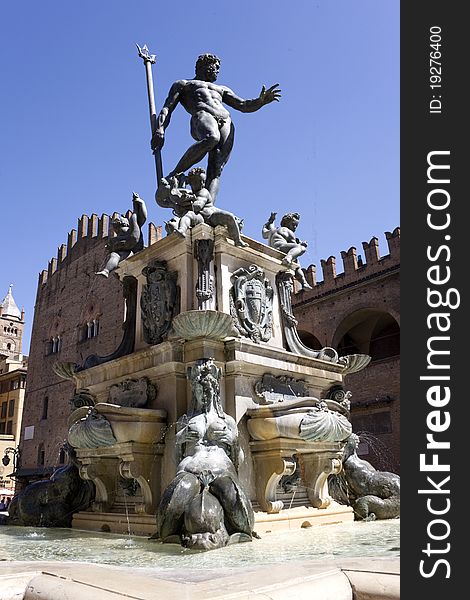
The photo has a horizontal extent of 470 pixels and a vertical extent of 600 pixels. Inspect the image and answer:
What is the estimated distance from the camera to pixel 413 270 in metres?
2.64

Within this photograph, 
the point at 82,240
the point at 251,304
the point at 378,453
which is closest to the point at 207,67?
the point at 251,304

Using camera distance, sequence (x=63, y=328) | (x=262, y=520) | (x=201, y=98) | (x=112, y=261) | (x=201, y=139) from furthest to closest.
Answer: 1. (x=63, y=328)
2. (x=201, y=98)
3. (x=201, y=139)
4. (x=112, y=261)
5. (x=262, y=520)

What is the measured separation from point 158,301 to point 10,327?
8460cm

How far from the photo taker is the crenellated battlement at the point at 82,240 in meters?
41.9

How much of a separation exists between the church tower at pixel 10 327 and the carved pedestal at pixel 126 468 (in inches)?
3223

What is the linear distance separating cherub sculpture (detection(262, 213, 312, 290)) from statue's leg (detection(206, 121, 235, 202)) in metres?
0.90

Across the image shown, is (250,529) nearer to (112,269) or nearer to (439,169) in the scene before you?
(439,169)

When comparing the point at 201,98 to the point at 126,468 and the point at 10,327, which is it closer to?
the point at 126,468

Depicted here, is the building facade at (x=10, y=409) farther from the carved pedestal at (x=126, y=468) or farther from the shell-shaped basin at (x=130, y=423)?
the shell-shaped basin at (x=130, y=423)

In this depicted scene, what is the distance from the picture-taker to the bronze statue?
7719 mm

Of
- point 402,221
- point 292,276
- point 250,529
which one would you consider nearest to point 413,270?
point 402,221

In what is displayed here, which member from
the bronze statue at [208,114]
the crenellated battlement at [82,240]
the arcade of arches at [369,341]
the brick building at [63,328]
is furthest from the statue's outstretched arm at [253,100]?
the crenellated battlement at [82,240]

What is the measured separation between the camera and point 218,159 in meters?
8.00

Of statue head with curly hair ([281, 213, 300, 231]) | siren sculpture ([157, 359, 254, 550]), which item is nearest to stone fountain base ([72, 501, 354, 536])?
siren sculpture ([157, 359, 254, 550])
